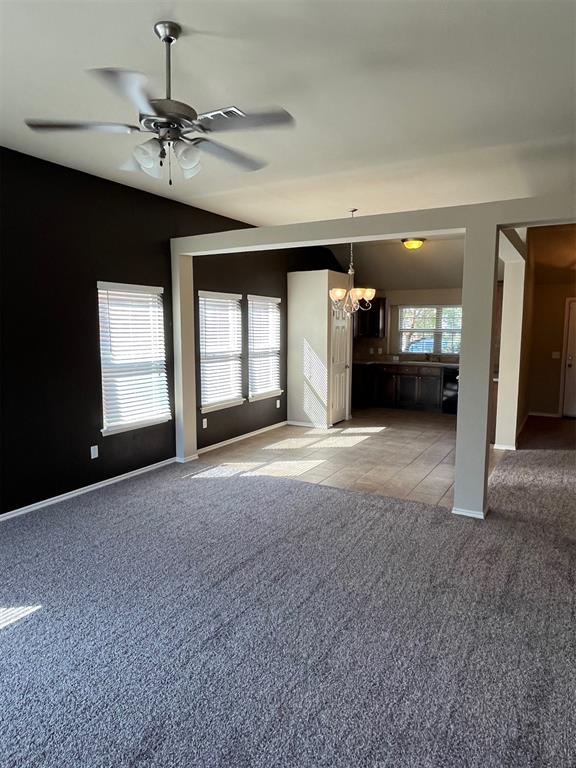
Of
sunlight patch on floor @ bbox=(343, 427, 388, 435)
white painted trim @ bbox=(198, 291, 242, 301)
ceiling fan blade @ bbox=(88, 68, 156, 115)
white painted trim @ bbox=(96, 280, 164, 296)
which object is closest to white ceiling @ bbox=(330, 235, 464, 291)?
white painted trim @ bbox=(198, 291, 242, 301)

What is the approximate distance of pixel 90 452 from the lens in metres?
4.37

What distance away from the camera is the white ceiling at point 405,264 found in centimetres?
761

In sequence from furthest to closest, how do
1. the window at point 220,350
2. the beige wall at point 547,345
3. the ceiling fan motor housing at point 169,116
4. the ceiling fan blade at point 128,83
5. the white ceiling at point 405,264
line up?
the beige wall at point 547,345 → the white ceiling at point 405,264 → the window at point 220,350 → the ceiling fan motor housing at point 169,116 → the ceiling fan blade at point 128,83

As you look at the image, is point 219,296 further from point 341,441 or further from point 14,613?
point 14,613

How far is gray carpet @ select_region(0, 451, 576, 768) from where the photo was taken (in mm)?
1775

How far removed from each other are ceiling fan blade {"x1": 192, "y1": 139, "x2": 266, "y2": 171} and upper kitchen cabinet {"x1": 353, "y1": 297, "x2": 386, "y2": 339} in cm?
659

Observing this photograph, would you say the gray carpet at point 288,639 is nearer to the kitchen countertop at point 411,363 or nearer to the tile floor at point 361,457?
the tile floor at point 361,457

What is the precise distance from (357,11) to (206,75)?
89 cm

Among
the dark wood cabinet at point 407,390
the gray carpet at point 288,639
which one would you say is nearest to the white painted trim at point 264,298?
the dark wood cabinet at point 407,390

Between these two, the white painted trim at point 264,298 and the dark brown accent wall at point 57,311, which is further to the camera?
the white painted trim at point 264,298

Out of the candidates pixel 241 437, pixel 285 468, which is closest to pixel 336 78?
pixel 285 468

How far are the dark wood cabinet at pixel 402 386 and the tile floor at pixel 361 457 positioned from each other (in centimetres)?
100

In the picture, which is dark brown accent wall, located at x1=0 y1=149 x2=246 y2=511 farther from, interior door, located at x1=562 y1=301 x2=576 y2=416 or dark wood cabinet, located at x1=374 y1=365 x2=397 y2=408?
interior door, located at x1=562 y1=301 x2=576 y2=416

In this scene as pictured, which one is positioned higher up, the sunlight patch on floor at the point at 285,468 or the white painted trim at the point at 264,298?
the white painted trim at the point at 264,298
